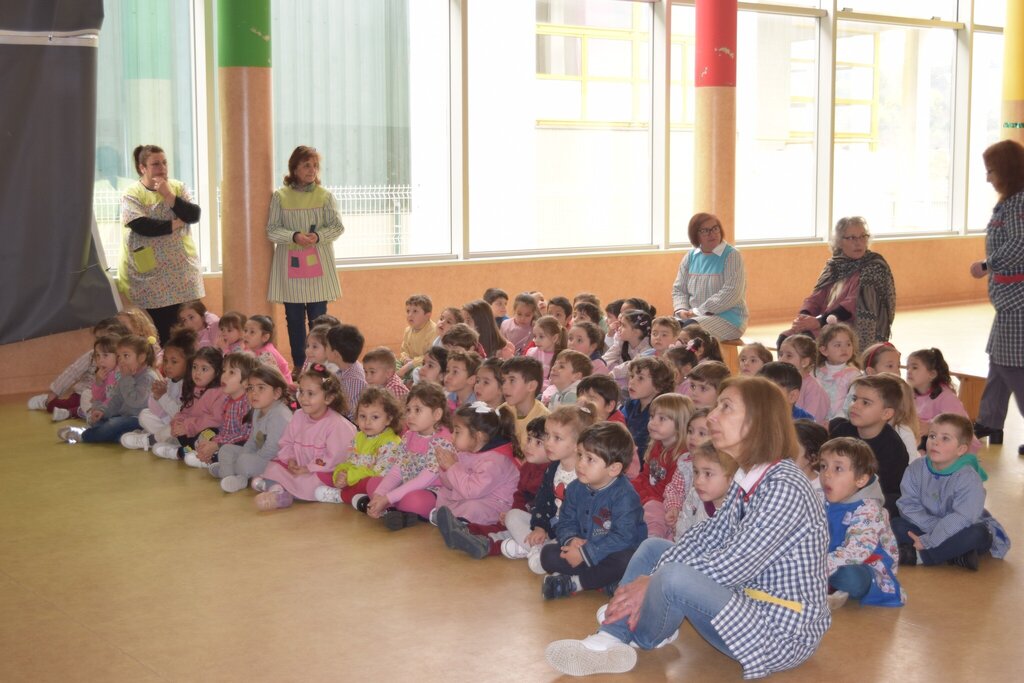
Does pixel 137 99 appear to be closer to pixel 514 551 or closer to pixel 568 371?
pixel 568 371

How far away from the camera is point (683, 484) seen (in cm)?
470

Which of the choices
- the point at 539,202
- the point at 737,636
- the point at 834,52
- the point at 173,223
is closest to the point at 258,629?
the point at 737,636

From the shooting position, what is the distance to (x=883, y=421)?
5.10 m

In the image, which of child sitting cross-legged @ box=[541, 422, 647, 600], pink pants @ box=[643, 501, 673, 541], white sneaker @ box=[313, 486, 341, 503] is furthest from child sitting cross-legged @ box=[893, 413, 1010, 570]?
white sneaker @ box=[313, 486, 341, 503]

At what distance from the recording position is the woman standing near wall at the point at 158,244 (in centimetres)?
833

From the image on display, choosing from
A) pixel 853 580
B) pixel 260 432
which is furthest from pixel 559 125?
pixel 853 580

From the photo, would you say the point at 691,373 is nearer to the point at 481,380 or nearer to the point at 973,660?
the point at 481,380

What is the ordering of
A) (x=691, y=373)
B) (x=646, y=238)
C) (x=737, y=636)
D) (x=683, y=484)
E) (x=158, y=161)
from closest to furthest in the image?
(x=737, y=636) → (x=683, y=484) → (x=691, y=373) → (x=158, y=161) → (x=646, y=238)

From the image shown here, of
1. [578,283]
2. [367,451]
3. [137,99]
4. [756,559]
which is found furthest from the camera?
[578,283]

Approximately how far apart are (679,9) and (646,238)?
2.34m

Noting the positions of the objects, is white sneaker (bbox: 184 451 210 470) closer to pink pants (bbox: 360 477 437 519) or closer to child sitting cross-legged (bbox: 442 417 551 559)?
pink pants (bbox: 360 477 437 519)

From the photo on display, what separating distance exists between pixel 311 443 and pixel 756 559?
9.42 ft

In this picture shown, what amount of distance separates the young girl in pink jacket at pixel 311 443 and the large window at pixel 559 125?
5537 millimetres

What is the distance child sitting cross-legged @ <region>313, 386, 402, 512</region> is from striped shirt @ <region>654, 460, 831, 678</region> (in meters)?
2.24
